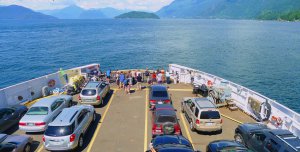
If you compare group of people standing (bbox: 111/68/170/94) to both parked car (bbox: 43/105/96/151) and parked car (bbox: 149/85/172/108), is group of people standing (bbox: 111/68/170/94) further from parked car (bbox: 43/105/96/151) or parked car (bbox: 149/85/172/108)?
parked car (bbox: 43/105/96/151)

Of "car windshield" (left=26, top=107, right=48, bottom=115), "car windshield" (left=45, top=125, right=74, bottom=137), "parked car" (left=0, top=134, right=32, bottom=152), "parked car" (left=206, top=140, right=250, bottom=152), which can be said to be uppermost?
"car windshield" (left=26, top=107, right=48, bottom=115)

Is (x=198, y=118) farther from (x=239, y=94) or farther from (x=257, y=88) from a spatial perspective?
(x=257, y=88)

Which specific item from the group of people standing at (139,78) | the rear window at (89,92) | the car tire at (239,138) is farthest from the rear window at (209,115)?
the group of people standing at (139,78)

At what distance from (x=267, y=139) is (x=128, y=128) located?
807 cm

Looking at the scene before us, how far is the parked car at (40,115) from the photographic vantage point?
15.0 m

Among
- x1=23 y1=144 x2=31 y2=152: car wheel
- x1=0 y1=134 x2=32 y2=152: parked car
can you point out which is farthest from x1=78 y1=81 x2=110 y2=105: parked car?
x1=23 y1=144 x2=31 y2=152: car wheel

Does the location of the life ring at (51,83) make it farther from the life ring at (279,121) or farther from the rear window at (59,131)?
the life ring at (279,121)

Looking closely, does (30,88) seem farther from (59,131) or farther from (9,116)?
(59,131)

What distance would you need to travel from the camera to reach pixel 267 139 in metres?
12.0

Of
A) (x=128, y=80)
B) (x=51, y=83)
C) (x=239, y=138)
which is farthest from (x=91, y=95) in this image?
(x=239, y=138)

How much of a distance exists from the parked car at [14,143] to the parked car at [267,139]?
11.0 metres

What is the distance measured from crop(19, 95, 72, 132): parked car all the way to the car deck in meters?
0.70

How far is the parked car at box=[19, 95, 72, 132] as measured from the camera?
15.0m

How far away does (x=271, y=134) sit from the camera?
12.0m
